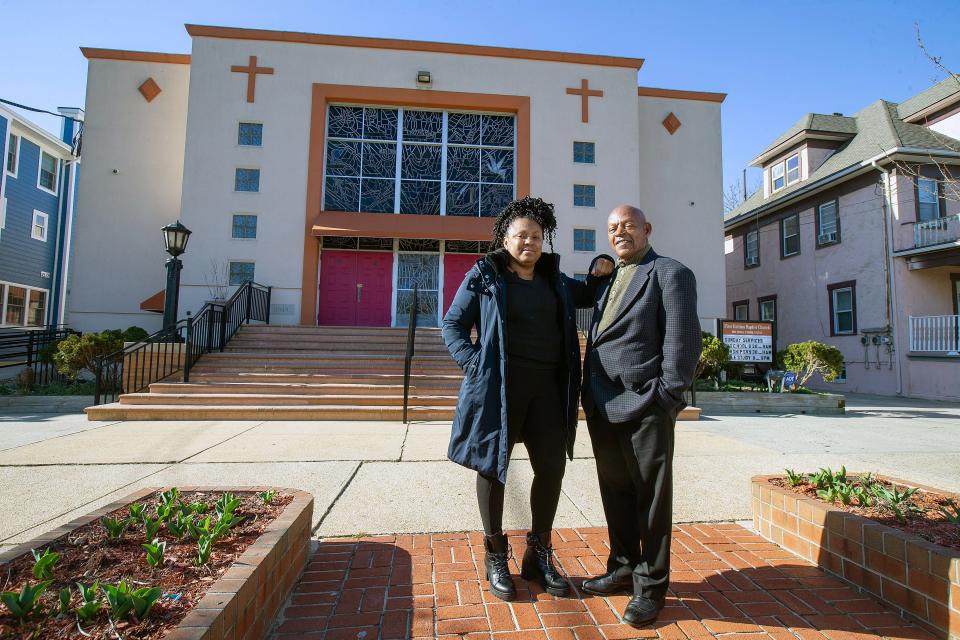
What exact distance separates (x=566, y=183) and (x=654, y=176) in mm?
3032

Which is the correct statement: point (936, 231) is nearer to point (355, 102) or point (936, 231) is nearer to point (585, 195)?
point (585, 195)

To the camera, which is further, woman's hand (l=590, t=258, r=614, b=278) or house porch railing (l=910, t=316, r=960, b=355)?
house porch railing (l=910, t=316, r=960, b=355)

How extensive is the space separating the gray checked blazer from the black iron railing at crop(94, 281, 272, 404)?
799cm

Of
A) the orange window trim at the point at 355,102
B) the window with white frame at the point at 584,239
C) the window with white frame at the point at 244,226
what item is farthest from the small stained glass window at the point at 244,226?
the window with white frame at the point at 584,239

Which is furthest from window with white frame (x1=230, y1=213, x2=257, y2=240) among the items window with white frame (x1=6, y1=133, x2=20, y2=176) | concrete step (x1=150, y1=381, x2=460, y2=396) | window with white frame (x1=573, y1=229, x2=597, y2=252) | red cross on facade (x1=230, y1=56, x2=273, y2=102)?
window with white frame (x1=6, y1=133, x2=20, y2=176)

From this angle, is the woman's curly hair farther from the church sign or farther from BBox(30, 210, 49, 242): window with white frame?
BBox(30, 210, 49, 242): window with white frame

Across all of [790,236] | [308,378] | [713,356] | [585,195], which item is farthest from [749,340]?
[308,378]

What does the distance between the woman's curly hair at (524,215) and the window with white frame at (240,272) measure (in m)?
11.5

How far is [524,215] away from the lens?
249 cm

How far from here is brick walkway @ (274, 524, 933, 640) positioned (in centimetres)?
Result: 197

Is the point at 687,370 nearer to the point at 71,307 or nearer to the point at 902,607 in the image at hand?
the point at 902,607

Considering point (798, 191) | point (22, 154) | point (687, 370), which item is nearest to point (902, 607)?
point (687, 370)

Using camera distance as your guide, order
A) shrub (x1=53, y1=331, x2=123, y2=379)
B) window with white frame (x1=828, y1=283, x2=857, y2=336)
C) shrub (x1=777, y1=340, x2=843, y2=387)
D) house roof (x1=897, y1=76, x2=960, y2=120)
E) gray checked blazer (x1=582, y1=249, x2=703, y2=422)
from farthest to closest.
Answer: window with white frame (x1=828, y1=283, x2=857, y2=336)
house roof (x1=897, y1=76, x2=960, y2=120)
shrub (x1=777, y1=340, x2=843, y2=387)
shrub (x1=53, y1=331, x2=123, y2=379)
gray checked blazer (x1=582, y1=249, x2=703, y2=422)

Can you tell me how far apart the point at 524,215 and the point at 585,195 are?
39.5 feet
